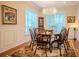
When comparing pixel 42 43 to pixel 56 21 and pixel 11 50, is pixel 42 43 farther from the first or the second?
pixel 11 50

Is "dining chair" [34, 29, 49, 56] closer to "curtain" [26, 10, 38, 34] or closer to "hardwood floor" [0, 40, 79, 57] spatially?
"hardwood floor" [0, 40, 79, 57]

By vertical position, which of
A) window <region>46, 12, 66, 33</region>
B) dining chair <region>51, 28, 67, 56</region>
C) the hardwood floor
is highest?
window <region>46, 12, 66, 33</region>

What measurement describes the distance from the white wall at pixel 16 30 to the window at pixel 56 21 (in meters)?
0.42

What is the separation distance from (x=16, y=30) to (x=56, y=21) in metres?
1.31

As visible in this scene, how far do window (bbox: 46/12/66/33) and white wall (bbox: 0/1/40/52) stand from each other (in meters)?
0.42

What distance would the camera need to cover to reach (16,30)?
4535 millimetres

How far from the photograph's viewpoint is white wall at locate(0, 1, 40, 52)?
4.06m

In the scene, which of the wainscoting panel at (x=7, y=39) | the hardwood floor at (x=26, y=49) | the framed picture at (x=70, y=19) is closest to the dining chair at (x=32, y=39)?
the hardwood floor at (x=26, y=49)

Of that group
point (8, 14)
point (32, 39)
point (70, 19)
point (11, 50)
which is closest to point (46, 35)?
point (32, 39)

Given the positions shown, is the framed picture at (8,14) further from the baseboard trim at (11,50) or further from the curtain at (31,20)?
the baseboard trim at (11,50)

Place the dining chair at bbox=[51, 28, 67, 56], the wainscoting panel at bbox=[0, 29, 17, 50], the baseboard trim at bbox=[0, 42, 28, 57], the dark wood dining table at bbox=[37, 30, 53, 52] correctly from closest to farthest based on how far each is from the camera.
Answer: the baseboard trim at bbox=[0, 42, 28, 57] < the wainscoting panel at bbox=[0, 29, 17, 50] < the dining chair at bbox=[51, 28, 67, 56] < the dark wood dining table at bbox=[37, 30, 53, 52]

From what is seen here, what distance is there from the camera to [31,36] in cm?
428

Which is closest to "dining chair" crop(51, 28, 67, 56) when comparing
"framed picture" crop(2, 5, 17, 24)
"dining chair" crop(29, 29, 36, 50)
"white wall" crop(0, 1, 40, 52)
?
"dining chair" crop(29, 29, 36, 50)

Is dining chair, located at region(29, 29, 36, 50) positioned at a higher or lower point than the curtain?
lower
